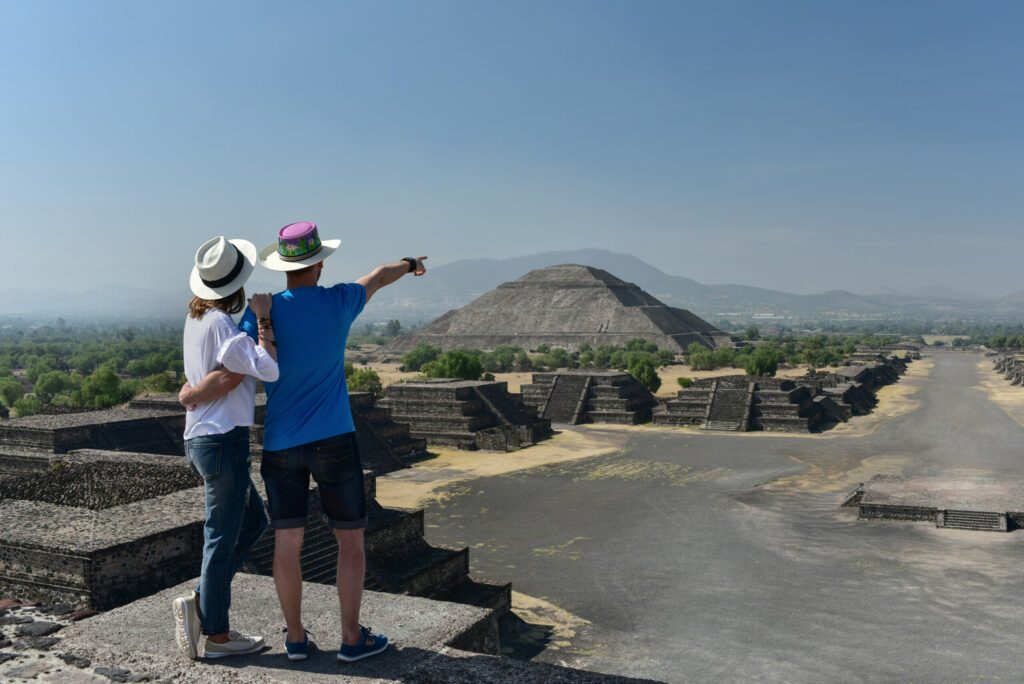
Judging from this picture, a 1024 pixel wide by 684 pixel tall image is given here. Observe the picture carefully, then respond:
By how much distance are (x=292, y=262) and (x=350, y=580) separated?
6.94ft

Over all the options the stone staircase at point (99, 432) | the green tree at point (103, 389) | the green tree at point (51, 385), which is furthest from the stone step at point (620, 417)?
the green tree at point (51, 385)

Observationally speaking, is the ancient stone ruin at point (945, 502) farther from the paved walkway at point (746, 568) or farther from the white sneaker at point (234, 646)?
the white sneaker at point (234, 646)

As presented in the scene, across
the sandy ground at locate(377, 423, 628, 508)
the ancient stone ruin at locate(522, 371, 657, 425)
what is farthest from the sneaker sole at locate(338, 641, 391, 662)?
the ancient stone ruin at locate(522, 371, 657, 425)

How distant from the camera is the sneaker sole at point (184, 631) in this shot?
197 inches

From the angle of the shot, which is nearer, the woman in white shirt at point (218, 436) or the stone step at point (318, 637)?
the stone step at point (318, 637)

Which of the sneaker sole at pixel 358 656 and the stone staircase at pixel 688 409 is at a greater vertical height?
the sneaker sole at pixel 358 656

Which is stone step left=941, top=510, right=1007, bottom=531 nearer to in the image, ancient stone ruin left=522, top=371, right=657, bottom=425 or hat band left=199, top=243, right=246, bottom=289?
hat band left=199, top=243, right=246, bottom=289

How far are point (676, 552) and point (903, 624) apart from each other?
5462 mm

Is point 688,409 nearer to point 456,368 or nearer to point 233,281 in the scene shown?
point 456,368

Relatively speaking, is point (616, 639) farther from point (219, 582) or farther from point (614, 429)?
point (614, 429)

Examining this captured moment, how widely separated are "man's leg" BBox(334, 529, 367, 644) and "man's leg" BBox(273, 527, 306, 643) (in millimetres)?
265

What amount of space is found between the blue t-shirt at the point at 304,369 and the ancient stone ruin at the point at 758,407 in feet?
122

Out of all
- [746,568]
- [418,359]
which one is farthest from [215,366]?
[418,359]

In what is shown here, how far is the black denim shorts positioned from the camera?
5.02 meters
